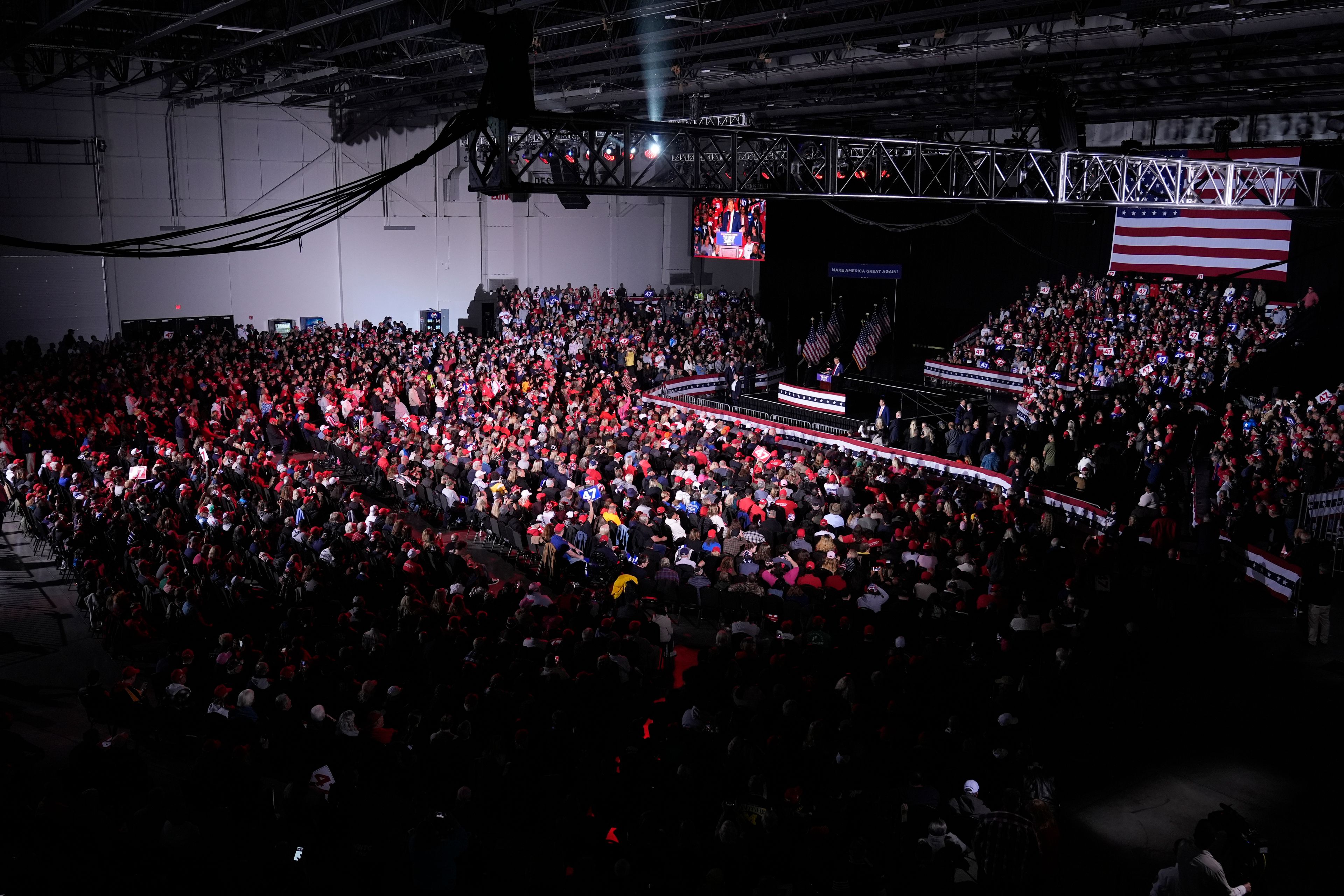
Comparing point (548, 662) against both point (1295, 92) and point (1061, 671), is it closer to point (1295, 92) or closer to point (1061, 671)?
point (1061, 671)

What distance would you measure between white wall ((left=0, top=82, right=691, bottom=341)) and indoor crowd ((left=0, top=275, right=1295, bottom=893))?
7.23 metres

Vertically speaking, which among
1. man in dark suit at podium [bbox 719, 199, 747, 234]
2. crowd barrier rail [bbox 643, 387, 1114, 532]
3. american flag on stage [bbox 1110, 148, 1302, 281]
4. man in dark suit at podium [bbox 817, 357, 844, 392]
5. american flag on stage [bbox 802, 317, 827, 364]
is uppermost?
man in dark suit at podium [bbox 719, 199, 747, 234]

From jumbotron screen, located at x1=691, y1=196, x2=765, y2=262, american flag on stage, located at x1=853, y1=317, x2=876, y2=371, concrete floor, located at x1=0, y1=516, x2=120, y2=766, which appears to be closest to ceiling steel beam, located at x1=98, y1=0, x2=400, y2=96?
concrete floor, located at x1=0, y1=516, x2=120, y2=766

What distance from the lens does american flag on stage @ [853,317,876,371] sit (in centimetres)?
2534

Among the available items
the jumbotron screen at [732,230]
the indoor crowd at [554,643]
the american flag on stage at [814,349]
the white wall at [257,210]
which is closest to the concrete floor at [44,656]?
the indoor crowd at [554,643]

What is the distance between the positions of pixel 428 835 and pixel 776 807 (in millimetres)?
2226

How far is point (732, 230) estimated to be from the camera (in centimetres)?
3438

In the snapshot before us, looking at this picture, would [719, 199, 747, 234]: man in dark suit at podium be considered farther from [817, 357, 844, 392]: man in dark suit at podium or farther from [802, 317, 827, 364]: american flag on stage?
[817, 357, 844, 392]: man in dark suit at podium

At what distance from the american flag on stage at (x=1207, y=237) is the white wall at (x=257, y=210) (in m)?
17.2

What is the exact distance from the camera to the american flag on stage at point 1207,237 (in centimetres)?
2194

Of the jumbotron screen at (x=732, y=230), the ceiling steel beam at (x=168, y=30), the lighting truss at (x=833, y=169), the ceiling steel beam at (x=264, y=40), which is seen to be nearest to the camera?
the lighting truss at (x=833, y=169)

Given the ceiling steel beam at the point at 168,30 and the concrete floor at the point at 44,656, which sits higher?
the ceiling steel beam at the point at 168,30

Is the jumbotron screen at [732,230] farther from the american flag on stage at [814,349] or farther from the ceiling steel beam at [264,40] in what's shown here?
the ceiling steel beam at [264,40]

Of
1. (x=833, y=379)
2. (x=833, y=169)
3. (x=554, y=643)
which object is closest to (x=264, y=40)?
(x=833, y=169)
